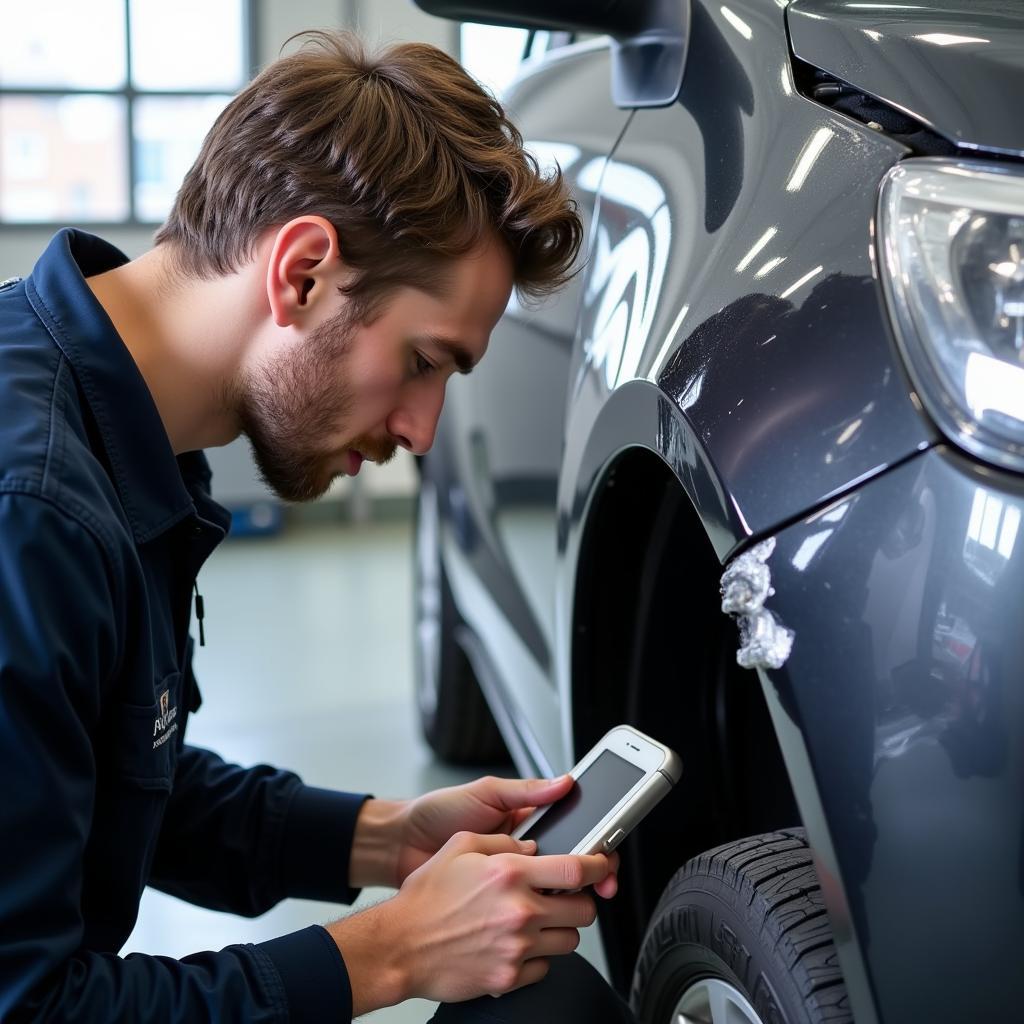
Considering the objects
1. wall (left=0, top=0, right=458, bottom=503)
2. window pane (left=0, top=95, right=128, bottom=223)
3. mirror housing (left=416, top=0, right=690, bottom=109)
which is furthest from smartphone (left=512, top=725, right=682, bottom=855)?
window pane (left=0, top=95, right=128, bottom=223)

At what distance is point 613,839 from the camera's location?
1050 millimetres

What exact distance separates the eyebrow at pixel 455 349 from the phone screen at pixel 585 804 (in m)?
0.35

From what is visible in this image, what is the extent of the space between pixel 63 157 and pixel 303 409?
4.68m

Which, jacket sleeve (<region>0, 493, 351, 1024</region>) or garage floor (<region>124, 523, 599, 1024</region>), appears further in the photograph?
garage floor (<region>124, 523, 599, 1024</region>)

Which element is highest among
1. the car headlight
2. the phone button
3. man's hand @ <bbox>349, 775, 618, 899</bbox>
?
the car headlight

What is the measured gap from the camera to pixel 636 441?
1.02 meters

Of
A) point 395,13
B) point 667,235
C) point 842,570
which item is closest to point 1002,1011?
point 842,570

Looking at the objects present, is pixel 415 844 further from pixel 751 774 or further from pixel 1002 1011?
pixel 1002 1011

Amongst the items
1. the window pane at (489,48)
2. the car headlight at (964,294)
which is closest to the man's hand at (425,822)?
the car headlight at (964,294)

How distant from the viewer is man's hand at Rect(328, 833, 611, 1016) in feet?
3.22

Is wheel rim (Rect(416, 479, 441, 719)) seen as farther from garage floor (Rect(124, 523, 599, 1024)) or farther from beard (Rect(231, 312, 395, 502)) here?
beard (Rect(231, 312, 395, 502))

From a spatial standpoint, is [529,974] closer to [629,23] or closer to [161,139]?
[629,23]

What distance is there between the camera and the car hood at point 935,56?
0.85 meters

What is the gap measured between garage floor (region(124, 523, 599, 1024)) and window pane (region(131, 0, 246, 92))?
1.96 metres
